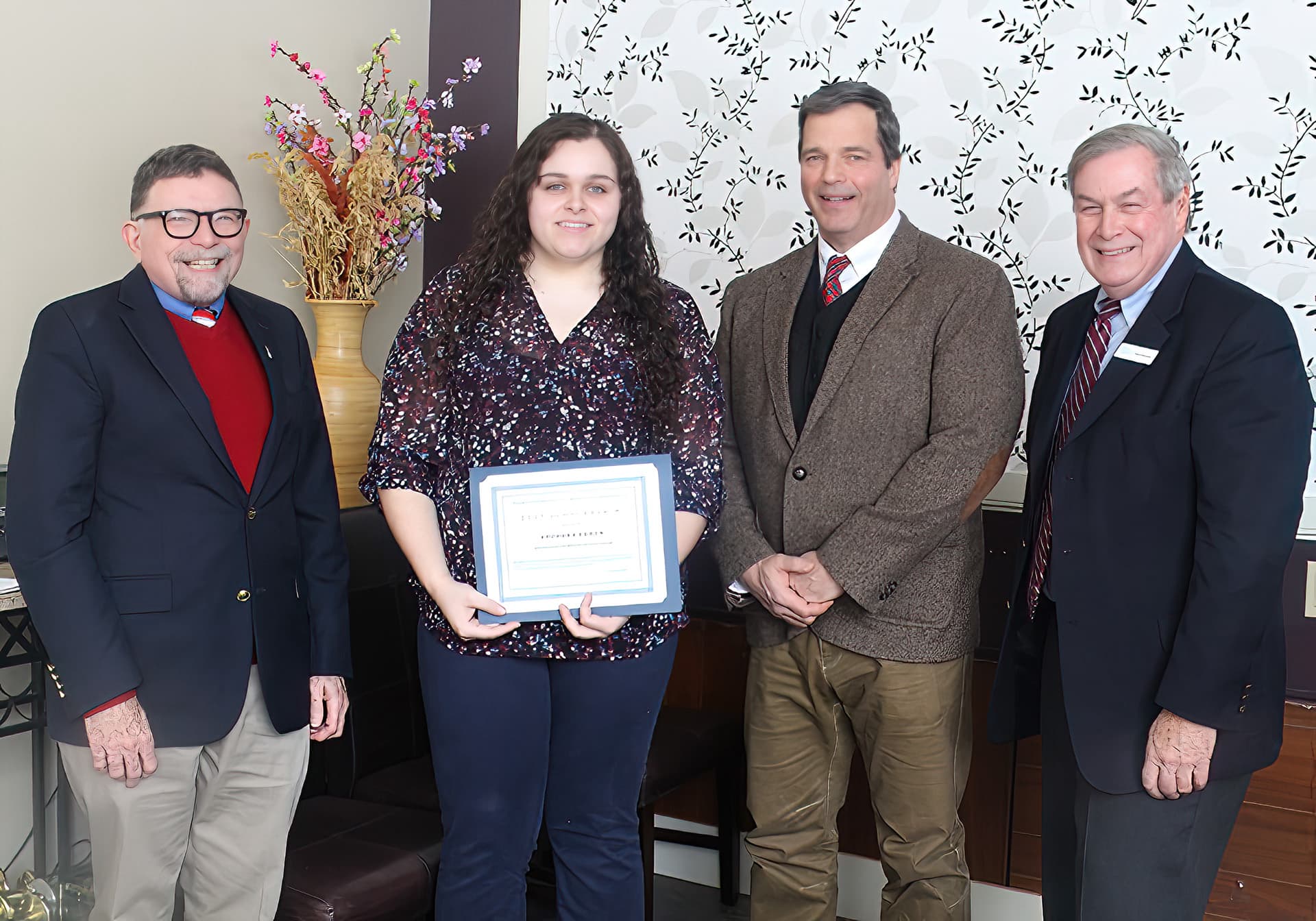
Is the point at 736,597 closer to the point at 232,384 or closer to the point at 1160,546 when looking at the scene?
the point at 1160,546

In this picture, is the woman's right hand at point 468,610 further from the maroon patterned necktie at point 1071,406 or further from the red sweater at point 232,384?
the maroon patterned necktie at point 1071,406

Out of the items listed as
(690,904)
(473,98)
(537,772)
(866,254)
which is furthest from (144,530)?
(473,98)

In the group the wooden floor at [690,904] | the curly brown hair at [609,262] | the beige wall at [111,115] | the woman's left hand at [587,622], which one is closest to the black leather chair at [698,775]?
the wooden floor at [690,904]

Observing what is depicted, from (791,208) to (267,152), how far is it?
1457 mm

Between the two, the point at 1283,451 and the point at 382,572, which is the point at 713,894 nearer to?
the point at 382,572

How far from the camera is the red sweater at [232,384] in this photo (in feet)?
6.45

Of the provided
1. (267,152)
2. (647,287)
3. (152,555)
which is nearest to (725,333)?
(647,287)

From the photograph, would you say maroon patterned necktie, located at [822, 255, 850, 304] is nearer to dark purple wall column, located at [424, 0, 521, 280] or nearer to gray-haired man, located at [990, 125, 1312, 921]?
gray-haired man, located at [990, 125, 1312, 921]

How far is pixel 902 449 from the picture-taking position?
7.60 feet

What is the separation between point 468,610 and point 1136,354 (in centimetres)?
117

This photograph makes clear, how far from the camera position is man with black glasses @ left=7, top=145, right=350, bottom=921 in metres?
1.79

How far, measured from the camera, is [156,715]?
1.86 metres

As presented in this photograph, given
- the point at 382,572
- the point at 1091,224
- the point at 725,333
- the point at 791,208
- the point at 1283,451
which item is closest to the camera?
the point at 1283,451

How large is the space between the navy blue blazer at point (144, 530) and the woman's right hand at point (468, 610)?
32 centimetres
